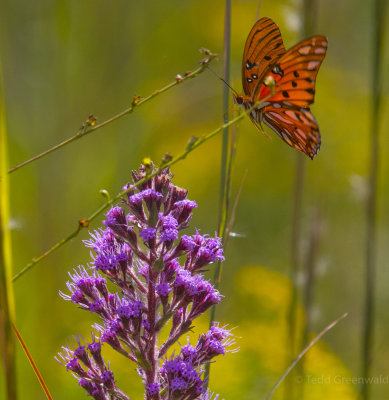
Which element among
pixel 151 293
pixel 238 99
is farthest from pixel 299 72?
pixel 151 293

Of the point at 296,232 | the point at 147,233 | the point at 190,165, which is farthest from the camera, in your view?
the point at 190,165

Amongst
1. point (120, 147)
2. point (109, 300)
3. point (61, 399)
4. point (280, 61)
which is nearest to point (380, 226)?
point (120, 147)

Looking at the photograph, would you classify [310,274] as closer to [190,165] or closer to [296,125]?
[296,125]

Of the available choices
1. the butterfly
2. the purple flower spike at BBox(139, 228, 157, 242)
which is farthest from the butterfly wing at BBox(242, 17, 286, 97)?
the purple flower spike at BBox(139, 228, 157, 242)

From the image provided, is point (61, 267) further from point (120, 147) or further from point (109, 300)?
point (109, 300)

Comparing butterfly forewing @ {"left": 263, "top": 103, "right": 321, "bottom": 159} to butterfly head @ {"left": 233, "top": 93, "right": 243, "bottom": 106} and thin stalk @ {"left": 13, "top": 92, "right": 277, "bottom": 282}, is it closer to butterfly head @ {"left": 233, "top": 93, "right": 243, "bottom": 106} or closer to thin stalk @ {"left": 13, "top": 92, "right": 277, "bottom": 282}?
butterfly head @ {"left": 233, "top": 93, "right": 243, "bottom": 106}

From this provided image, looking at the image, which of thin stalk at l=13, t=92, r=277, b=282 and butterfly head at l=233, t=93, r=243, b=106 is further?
butterfly head at l=233, t=93, r=243, b=106
